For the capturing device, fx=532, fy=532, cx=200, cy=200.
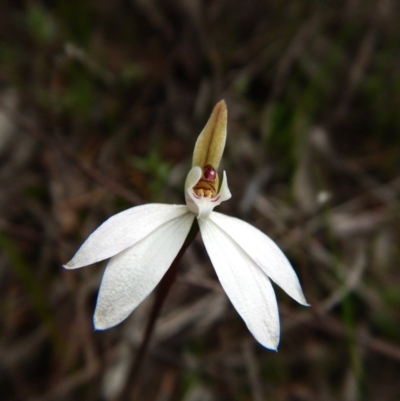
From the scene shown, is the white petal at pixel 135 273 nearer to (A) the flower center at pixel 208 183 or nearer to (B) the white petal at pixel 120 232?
(B) the white petal at pixel 120 232

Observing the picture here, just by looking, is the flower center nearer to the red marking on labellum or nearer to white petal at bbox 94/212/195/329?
the red marking on labellum

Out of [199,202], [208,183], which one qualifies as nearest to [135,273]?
[199,202]

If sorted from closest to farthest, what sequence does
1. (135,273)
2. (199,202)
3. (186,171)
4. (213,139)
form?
(135,273) → (199,202) → (213,139) → (186,171)

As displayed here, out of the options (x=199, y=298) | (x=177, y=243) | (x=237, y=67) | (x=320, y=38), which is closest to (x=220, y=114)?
(x=177, y=243)

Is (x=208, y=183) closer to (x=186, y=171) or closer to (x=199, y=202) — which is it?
(x=199, y=202)

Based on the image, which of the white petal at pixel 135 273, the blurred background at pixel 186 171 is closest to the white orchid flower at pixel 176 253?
the white petal at pixel 135 273
